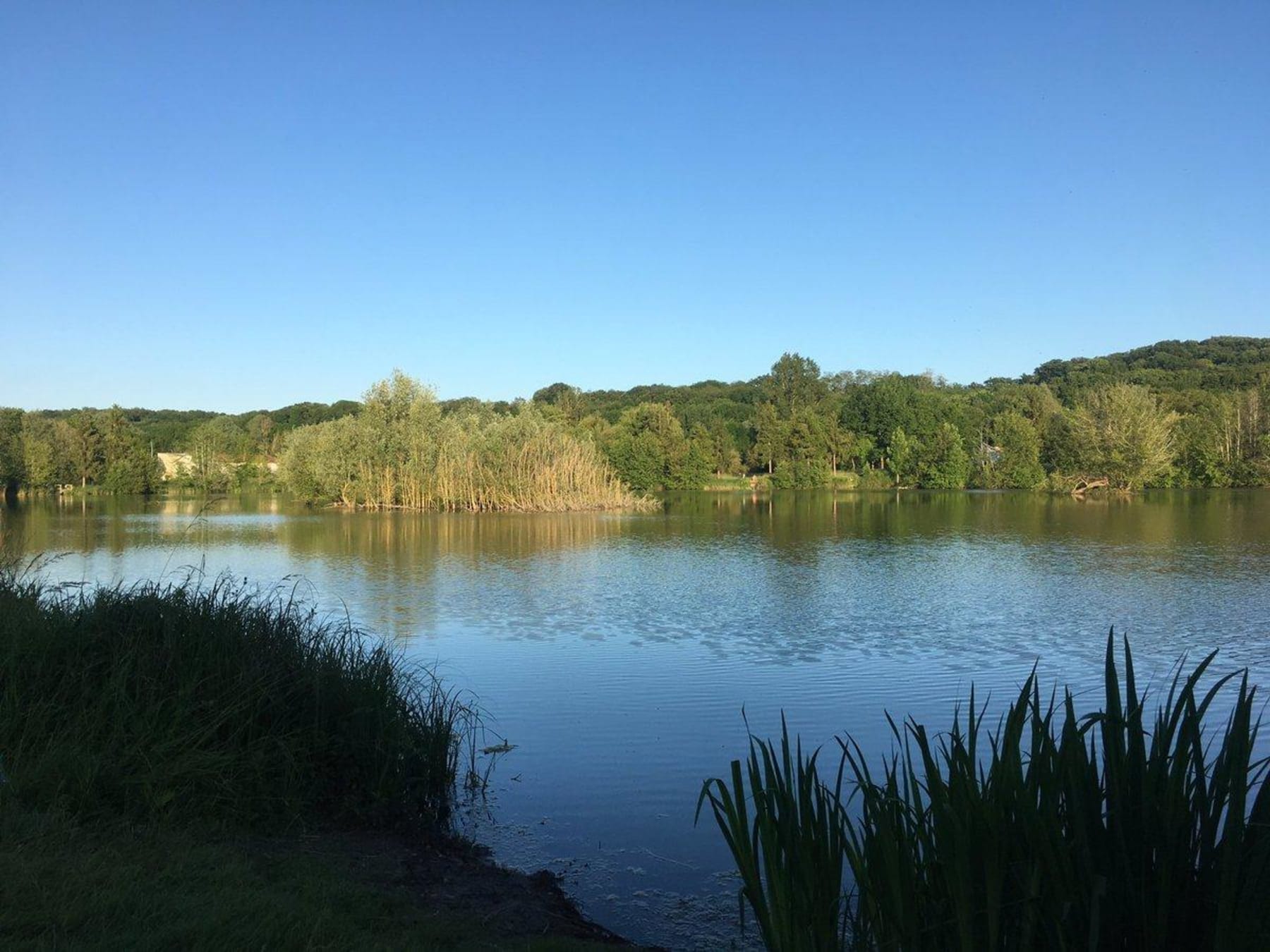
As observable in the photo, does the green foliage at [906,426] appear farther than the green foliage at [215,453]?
Yes

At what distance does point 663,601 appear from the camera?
1752 centimetres

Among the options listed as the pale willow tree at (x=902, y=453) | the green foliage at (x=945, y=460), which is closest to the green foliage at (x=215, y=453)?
the pale willow tree at (x=902, y=453)

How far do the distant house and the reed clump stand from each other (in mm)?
19072

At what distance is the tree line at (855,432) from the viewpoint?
6194cm

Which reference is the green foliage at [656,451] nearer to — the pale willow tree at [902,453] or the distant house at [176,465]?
the pale willow tree at [902,453]

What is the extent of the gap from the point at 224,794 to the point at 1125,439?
65856 millimetres

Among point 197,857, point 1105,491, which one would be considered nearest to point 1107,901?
point 197,857

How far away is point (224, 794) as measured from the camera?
17.6ft

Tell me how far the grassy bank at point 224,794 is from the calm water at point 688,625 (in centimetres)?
77

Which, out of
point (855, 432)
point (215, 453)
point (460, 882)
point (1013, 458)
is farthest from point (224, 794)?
point (855, 432)

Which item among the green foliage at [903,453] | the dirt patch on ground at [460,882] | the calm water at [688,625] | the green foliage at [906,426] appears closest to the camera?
the dirt patch on ground at [460,882]

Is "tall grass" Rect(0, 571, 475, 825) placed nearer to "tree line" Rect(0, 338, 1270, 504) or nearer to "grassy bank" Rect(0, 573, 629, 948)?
"grassy bank" Rect(0, 573, 629, 948)

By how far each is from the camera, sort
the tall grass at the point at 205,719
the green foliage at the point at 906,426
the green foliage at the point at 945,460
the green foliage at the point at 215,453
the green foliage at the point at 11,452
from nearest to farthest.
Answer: the tall grass at the point at 205,719
the green foliage at the point at 11,452
the green foliage at the point at 215,453
the green foliage at the point at 906,426
the green foliage at the point at 945,460

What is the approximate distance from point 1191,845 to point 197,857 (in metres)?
4.10
